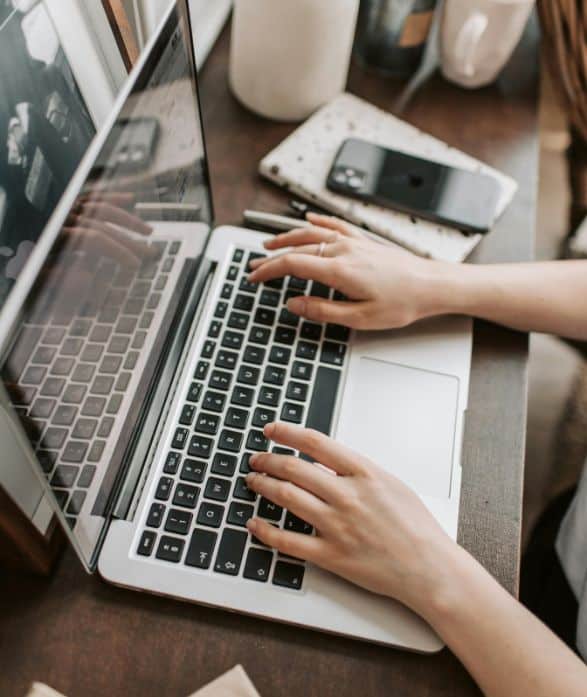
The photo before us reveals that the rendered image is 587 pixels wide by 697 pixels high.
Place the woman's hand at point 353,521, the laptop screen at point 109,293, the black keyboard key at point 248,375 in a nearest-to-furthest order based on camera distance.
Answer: the laptop screen at point 109,293, the woman's hand at point 353,521, the black keyboard key at point 248,375

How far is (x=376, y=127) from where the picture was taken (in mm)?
769

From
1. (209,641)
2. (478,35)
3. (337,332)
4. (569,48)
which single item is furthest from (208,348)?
(569,48)

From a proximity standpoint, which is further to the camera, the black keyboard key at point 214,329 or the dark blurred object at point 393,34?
the dark blurred object at point 393,34

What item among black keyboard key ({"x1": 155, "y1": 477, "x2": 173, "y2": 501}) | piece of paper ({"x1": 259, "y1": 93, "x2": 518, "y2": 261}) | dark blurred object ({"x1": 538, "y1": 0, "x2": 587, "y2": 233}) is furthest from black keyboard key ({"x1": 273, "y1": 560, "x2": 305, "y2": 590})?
dark blurred object ({"x1": 538, "y1": 0, "x2": 587, "y2": 233})

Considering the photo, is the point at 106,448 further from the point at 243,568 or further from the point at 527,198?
the point at 527,198

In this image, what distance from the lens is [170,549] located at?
1.57ft

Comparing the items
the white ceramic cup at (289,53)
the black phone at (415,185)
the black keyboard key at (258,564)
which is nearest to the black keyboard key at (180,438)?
the black keyboard key at (258,564)

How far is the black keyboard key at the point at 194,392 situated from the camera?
1.80ft

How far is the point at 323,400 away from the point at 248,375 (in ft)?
0.23

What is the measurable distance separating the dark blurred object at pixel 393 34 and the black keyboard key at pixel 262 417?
551 mm

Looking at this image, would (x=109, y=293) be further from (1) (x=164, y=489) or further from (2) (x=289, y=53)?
(2) (x=289, y=53)

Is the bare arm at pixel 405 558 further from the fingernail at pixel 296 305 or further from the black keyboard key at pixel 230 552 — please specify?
the fingernail at pixel 296 305

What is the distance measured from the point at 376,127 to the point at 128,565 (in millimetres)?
566

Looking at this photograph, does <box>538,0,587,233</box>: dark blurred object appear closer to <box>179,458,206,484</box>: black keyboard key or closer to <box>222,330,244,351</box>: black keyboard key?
<box>222,330,244,351</box>: black keyboard key
